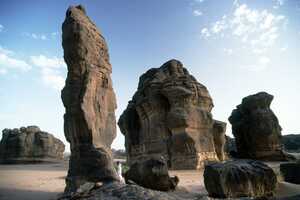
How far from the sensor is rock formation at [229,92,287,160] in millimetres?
21984

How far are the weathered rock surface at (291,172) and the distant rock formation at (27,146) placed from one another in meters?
24.5

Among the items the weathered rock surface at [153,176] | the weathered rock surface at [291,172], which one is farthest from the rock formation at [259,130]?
the weathered rock surface at [153,176]

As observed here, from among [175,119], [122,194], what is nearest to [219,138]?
[175,119]

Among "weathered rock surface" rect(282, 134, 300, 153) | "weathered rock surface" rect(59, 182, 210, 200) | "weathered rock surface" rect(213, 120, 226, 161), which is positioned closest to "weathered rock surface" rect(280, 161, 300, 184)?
"weathered rock surface" rect(59, 182, 210, 200)

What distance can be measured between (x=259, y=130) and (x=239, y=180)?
1785cm

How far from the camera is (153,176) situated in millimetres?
7273

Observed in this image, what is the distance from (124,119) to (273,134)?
12377 mm

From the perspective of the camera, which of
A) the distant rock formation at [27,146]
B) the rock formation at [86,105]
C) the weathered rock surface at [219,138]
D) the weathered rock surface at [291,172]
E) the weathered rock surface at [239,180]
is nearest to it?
the weathered rock surface at [239,180]

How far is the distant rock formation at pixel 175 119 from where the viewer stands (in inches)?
634

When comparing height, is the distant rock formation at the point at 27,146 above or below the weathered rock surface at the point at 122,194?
above

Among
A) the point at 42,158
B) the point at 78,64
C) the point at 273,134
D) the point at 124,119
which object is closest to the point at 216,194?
the point at 78,64

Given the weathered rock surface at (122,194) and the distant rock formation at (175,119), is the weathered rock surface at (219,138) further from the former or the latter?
the weathered rock surface at (122,194)

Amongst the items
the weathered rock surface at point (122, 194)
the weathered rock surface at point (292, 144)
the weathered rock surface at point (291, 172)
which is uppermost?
the weathered rock surface at point (292, 144)

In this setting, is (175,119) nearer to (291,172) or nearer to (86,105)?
(291,172)
